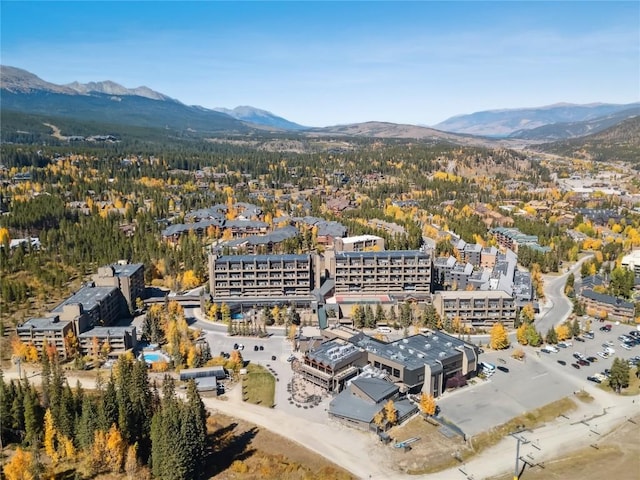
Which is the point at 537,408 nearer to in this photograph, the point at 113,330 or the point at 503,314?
the point at 503,314

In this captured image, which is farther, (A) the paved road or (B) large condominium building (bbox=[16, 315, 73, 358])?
(A) the paved road

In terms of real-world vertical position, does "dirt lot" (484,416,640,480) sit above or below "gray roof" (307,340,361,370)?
below

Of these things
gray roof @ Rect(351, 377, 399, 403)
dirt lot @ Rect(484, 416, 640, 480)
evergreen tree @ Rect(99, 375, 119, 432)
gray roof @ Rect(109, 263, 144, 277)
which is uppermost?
gray roof @ Rect(109, 263, 144, 277)

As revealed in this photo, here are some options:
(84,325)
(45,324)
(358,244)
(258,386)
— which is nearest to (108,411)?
(258,386)

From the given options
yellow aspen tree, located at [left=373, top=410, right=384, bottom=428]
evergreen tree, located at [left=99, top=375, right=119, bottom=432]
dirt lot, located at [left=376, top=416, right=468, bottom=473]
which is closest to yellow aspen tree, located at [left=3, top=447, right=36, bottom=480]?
evergreen tree, located at [left=99, top=375, right=119, bottom=432]

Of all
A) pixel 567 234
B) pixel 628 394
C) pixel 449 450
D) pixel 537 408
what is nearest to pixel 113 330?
pixel 449 450

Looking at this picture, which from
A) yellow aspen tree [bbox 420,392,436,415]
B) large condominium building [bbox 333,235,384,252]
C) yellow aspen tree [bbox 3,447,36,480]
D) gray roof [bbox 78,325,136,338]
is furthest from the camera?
large condominium building [bbox 333,235,384,252]

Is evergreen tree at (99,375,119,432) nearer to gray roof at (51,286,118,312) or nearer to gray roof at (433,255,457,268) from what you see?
gray roof at (51,286,118,312)
